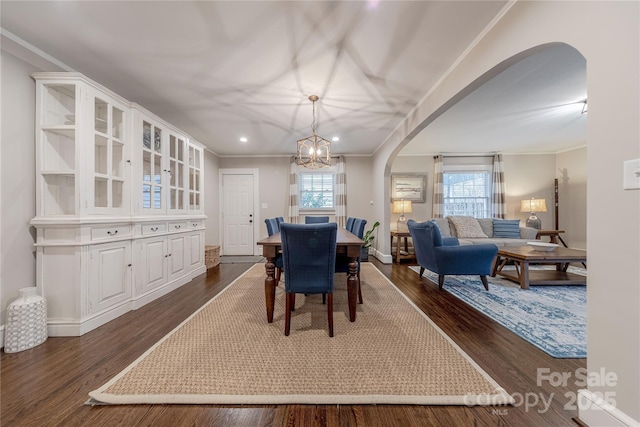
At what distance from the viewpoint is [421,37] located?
6.00 ft

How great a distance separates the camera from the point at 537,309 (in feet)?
7.86

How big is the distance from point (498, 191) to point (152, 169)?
21.9ft

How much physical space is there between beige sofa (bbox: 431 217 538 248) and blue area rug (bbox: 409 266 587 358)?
1.06m

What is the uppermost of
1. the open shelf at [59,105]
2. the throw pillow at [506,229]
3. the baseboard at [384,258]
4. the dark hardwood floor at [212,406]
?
the open shelf at [59,105]

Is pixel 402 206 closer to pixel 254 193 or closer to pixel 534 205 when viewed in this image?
pixel 534 205

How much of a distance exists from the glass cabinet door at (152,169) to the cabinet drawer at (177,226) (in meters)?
0.27

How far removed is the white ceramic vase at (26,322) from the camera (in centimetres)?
169

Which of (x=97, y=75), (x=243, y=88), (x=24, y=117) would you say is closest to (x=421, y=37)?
(x=243, y=88)

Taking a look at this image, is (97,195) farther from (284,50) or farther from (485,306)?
(485,306)

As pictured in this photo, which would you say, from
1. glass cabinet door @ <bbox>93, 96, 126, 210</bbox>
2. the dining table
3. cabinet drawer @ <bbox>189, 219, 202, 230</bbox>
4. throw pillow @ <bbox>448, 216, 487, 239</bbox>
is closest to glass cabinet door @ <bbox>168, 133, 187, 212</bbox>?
cabinet drawer @ <bbox>189, 219, 202, 230</bbox>

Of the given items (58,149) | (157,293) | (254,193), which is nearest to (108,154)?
(58,149)

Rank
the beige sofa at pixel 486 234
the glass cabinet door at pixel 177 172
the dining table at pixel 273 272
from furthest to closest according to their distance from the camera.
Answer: the beige sofa at pixel 486 234
the glass cabinet door at pixel 177 172
the dining table at pixel 273 272

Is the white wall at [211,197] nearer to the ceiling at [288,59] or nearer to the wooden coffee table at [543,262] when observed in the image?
the ceiling at [288,59]

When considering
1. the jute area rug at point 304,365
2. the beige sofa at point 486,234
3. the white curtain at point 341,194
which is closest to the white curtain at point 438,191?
the beige sofa at point 486,234
